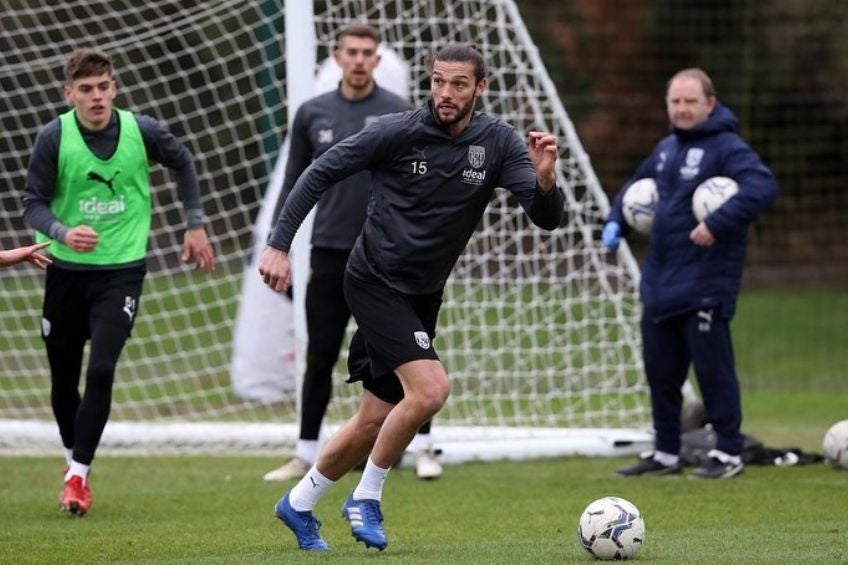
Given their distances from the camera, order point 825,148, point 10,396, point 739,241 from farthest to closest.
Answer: point 825,148, point 10,396, point 739,241

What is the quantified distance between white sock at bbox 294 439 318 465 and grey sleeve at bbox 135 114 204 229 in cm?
149

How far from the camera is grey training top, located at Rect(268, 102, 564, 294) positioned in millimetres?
6109

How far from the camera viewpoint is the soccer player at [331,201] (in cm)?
838

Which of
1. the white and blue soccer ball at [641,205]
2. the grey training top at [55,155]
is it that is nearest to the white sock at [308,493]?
the grey training top at [55,155]

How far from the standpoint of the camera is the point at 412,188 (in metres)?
6.19

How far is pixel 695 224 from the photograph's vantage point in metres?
8.52

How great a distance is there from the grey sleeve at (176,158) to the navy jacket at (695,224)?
256cm

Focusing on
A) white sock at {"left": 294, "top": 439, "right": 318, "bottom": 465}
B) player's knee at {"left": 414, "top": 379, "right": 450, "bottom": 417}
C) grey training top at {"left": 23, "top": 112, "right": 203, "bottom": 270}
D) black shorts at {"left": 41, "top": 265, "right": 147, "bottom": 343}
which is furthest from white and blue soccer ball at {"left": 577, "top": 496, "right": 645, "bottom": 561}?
white sock at {"left": 294, "top": 439, "right": 318, "bottom": 465}

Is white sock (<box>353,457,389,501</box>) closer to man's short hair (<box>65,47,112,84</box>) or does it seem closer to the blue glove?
man's short hair (<box>65,47,112,84</box>)

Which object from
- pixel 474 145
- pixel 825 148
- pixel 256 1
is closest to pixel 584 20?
pixel 825 148

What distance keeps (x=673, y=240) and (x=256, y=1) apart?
3486 mm

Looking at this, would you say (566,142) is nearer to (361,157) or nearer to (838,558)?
(361,157)

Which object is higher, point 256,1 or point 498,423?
point 256,1

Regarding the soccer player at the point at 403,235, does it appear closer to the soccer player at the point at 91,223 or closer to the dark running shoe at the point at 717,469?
the soccer player at the point at 91,223
